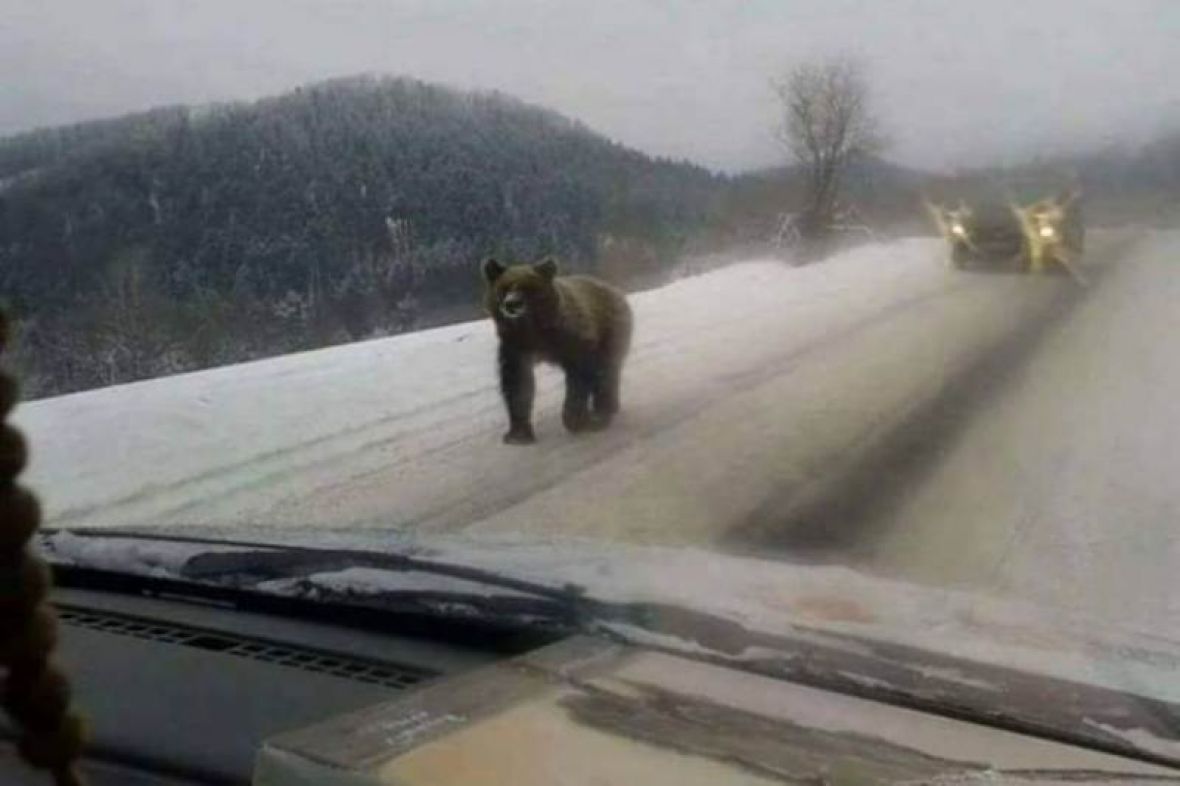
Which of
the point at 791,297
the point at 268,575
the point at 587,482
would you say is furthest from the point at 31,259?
the point at 791,297

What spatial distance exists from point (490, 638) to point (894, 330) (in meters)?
3.74

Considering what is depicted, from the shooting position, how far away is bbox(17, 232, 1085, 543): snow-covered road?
5320mm

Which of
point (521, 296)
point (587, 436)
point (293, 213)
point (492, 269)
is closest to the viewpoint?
point (293, 213)

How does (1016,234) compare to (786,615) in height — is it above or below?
above

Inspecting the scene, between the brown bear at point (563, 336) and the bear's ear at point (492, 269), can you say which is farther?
the brown bear at point (563, 336)

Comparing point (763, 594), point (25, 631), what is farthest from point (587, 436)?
point (25, 631)

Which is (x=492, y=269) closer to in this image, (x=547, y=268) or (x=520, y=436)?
(x=547, y=268)

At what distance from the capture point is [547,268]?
6.41 metres

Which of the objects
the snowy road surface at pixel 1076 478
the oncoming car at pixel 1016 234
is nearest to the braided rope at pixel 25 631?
the snowy road surface at pixel 1076 478

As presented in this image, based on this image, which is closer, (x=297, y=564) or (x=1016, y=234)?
(x=297, y=564)

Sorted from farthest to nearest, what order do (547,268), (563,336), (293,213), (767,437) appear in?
(563,336)
(547,268)
(767,437)
(293,213)

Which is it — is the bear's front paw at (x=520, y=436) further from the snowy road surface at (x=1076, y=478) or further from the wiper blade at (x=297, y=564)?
the wiper blade at (x=297, y=564)

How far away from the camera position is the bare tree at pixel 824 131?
5.04m

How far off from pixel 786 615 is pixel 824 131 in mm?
2554
